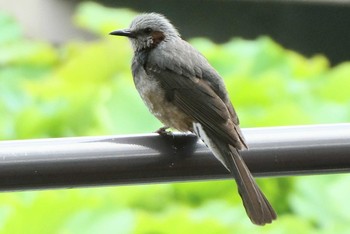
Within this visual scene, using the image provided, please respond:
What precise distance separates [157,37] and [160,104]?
0.30m

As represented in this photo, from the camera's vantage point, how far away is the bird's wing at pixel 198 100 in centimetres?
303

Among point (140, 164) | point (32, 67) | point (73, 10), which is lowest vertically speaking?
point (73, 10)

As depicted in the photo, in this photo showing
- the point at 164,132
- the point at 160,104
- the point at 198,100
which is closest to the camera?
the point at 164,132

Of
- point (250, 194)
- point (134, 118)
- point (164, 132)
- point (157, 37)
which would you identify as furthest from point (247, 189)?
point (134, 118)

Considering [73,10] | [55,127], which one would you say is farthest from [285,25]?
[55,127]

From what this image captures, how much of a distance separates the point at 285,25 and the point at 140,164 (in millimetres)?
7566

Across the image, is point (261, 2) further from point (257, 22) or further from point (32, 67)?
point (32, 67)

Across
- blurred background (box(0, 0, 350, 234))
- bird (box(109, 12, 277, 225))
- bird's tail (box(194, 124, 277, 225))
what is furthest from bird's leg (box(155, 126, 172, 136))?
blurred background (box(0, 0, 350, 234))

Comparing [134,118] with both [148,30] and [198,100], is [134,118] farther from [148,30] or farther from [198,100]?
[198,100]

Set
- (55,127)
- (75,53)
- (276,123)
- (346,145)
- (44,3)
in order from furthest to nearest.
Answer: (44,3) < (75,53) < (55,127) < (276,123) < (346,145)

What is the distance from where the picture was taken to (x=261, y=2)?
33.2ft

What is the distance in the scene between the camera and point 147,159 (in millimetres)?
2525

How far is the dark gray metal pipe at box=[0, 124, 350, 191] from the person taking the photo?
243cm

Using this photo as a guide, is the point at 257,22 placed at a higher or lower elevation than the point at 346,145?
lower
